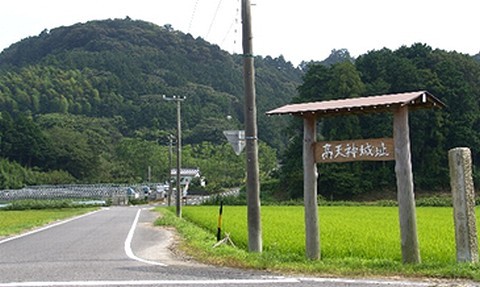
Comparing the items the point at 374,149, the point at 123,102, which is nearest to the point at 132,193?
the point at 123,102

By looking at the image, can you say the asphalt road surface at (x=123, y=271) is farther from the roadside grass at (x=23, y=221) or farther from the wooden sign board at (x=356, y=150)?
the roadside grass at (x=23, y=221)

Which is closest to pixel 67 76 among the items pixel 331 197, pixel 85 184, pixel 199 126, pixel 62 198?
pixel 199 126

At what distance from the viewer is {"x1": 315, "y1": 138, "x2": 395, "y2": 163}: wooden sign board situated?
946 cm

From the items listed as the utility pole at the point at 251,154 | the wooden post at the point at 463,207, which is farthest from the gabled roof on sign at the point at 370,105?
the utility pole at the point at 251,154

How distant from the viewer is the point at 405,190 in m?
9.26

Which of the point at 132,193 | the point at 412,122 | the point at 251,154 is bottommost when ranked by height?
the point at 132,193

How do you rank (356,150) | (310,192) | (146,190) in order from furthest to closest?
(146,190) → (310,192) → (356,150)

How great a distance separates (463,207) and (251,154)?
426cm

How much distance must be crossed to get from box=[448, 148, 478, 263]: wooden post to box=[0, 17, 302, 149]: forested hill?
87.5 metres

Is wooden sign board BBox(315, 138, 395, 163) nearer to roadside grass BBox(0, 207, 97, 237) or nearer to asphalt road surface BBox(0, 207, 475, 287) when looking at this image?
asphalt road surface BBox(0, 207, 475, 287)

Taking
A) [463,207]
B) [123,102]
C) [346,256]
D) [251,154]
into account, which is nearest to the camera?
[463,207]

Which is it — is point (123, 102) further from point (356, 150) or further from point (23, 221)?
point (356, 150)

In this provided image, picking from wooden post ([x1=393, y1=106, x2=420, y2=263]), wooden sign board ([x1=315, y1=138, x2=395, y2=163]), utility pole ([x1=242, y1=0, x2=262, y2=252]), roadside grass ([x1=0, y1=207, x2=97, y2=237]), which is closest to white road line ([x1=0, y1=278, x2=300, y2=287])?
wooden post ([x1=393, y1=106, x2=420, y2=263])

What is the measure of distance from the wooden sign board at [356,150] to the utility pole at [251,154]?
1797 mm
